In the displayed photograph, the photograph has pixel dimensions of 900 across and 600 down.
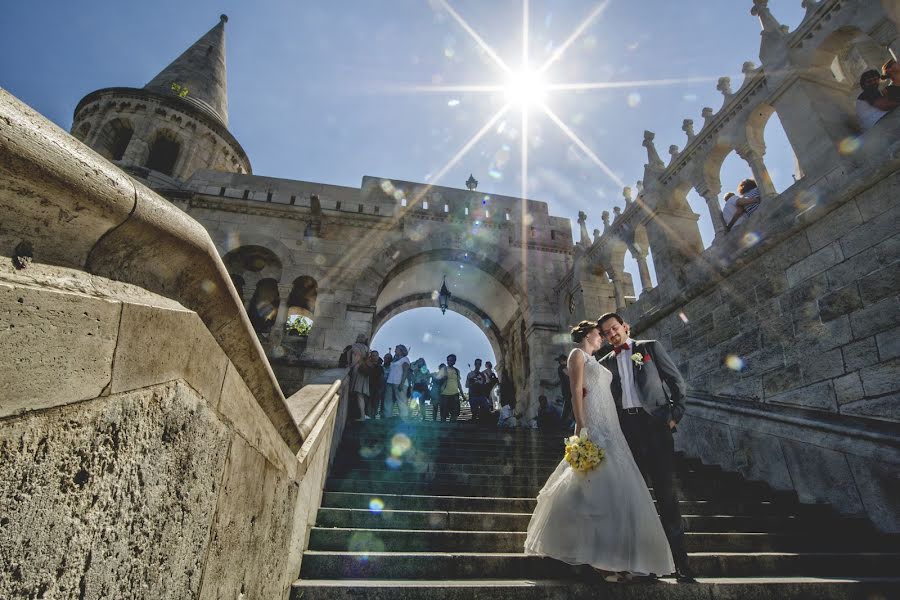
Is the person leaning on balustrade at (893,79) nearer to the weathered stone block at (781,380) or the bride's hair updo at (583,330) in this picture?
the weathered stone block at (781,380)

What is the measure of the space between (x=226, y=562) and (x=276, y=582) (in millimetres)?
764

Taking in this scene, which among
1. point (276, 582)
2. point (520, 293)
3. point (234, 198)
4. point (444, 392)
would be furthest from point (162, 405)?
point (234, 198)

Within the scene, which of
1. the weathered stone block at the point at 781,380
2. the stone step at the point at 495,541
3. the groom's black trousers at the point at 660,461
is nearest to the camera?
the groom's black trousers at the point at 660,461

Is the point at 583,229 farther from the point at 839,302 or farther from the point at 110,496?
the point at 110,496

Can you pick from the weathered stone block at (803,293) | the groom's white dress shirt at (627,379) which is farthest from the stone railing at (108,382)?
the weathered stone block at (803,293)

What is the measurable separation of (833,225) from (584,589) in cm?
463

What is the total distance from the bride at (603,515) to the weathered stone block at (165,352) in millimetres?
2025

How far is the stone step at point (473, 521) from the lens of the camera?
10.9 ft

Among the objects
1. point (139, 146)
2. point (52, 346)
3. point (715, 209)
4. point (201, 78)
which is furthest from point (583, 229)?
point (201, 78)

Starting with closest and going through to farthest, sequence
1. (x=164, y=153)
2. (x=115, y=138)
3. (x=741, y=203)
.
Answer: (x=741, y=203), (x=115, y=138), (x=164, y=153)

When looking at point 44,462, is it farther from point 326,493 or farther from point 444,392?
point 444,392

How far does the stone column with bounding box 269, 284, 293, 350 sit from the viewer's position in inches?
393

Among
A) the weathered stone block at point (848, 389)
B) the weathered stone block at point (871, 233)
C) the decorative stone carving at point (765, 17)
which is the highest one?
the decorative stone carving at point (765, 17)

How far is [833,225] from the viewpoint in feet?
14.6
